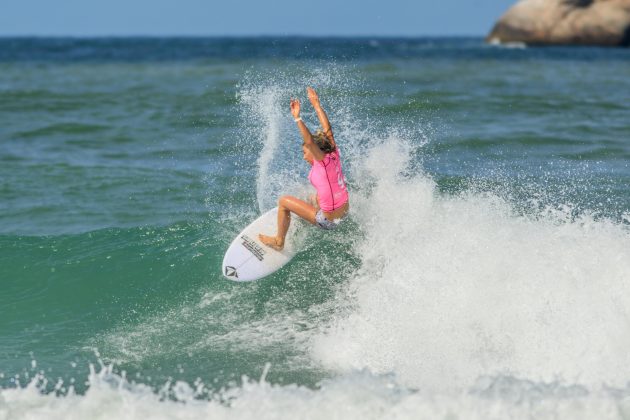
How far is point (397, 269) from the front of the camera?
818cm

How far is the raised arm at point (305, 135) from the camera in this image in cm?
754

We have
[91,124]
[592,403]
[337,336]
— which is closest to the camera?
[592,403]

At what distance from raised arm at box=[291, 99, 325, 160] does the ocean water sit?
133 centimetres

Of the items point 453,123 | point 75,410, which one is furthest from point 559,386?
point 453,123

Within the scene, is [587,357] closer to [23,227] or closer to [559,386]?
[559,386]

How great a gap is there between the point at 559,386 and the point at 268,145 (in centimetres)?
569

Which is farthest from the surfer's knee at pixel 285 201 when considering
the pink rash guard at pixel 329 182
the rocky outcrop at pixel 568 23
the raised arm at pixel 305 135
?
the rocky outcrop at pixel 568 23

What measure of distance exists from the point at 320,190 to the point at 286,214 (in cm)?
53

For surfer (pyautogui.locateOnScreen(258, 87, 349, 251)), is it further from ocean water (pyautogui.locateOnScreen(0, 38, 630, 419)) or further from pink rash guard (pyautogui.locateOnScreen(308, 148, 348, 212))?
ocean water (pyautogui.locateOnScreen(0, 38, 630, 419))

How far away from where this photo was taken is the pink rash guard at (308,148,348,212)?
8.05m

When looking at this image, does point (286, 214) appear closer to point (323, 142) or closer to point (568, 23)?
point (323, 142)

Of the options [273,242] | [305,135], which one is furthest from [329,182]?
[273,242]

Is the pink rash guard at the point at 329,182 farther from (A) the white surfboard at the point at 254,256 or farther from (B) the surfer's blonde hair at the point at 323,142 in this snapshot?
(A) the white surfboard at the point at 254,256

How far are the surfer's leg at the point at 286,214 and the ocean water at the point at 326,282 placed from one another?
1.43 ft
